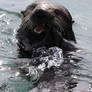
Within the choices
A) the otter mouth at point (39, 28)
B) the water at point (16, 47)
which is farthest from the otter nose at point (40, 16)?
the water at point (16, 47)

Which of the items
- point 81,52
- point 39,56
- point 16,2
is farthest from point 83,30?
point 39,56

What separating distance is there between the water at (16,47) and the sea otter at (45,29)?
0.36 metres

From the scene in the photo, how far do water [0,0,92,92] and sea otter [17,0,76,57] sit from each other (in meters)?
0.36

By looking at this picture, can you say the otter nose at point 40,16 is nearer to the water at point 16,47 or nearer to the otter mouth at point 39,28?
the otter mouth at point 39,28

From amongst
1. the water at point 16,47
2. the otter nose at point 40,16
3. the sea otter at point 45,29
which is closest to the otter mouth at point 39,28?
the sea otter at point 45,29

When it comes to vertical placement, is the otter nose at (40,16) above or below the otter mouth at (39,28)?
above

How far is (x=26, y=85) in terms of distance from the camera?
613 centimetres

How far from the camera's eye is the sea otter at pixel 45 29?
695cm

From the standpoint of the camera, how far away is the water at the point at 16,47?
20.0 ft

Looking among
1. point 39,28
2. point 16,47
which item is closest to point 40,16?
point 39,28

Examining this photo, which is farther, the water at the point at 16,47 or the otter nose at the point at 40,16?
the otter nose at the point at 40,16

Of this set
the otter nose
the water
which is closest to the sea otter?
the otter nose

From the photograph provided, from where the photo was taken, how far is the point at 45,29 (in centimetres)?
700

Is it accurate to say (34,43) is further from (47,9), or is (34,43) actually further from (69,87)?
(69,87)
